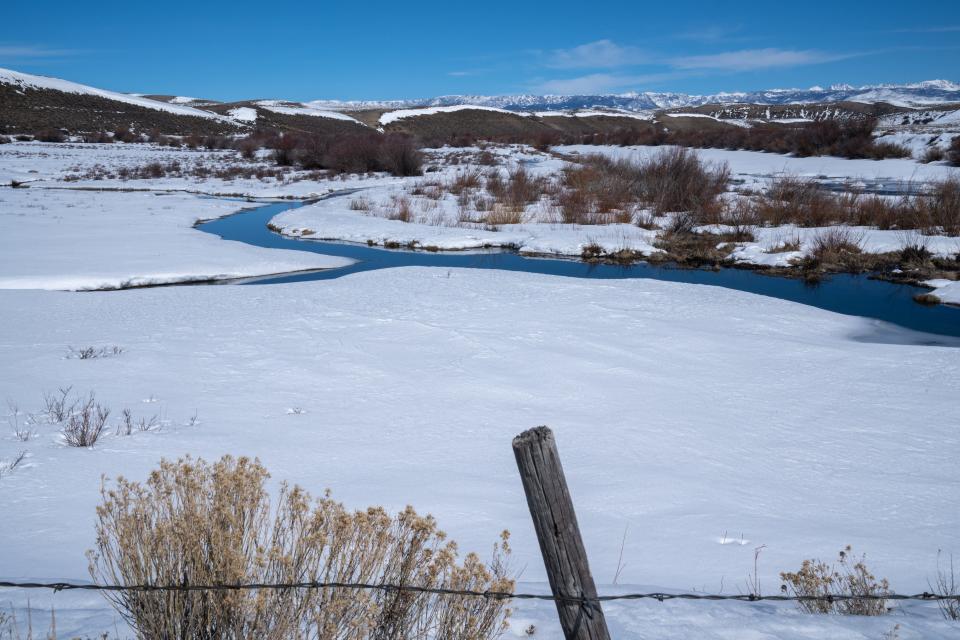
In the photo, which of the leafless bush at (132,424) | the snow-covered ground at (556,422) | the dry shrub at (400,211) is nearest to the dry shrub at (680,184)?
the dry shrub at (400,211)

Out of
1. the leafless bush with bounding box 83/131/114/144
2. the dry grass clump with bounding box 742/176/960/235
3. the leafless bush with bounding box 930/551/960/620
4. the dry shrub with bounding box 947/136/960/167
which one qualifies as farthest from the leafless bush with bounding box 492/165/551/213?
the leafless bush with bounding box 83/131/114/144

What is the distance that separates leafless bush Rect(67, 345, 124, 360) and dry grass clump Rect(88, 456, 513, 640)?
4.93m

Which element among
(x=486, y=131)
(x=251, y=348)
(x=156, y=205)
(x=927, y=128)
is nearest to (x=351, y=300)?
(x=251, y=348)

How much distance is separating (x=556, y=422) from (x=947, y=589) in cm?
277

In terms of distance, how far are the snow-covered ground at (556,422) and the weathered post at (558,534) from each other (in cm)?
79

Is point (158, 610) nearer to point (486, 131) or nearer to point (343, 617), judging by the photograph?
point (343, 617)

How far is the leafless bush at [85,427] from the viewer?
4551 millimetres

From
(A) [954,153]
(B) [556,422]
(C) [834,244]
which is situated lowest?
(B) [556,422]

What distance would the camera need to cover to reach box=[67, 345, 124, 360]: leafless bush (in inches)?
257

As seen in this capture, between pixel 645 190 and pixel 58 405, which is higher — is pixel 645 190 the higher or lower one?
the higher one

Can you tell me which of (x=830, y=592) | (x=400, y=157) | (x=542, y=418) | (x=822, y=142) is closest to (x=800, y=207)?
(x=542, y=418)

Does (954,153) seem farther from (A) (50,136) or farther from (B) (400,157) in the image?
(A) (50,136)

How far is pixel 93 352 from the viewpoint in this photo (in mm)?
6633

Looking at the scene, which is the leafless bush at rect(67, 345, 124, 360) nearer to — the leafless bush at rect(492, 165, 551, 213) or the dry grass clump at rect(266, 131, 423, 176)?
the leafless bush at rect(492, 165, 551, 213)
